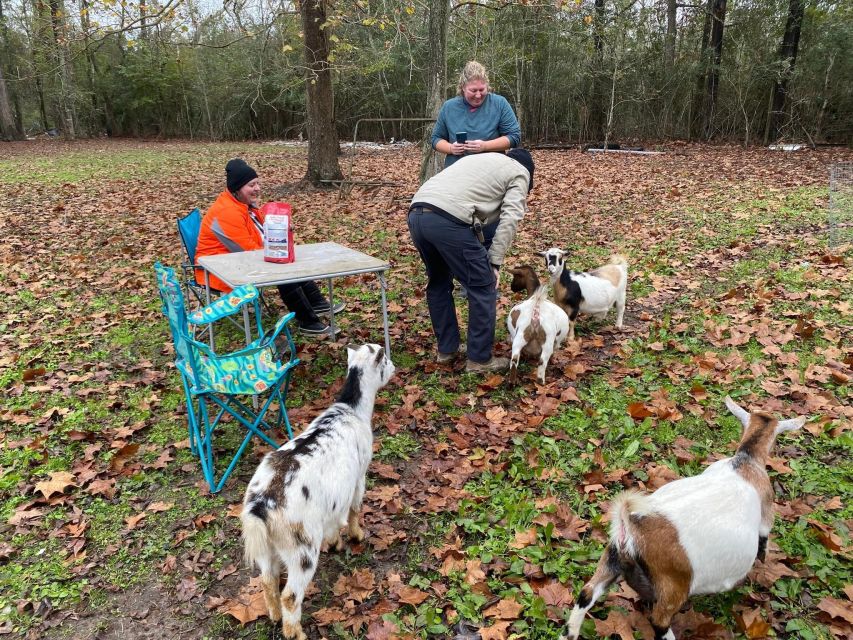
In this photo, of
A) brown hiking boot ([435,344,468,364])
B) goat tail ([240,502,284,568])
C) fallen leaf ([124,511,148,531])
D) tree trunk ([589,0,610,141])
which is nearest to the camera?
goat tail ([240,502,284,568])

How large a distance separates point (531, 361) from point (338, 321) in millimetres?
2194

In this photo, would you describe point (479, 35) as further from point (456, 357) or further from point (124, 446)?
point (124, 446)

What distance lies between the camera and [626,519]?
2176 millimetres

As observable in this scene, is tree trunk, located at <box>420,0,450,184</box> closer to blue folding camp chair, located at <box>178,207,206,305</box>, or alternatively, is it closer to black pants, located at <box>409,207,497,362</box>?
blue folding camp chair, located at <box>178,207,206,305</box>

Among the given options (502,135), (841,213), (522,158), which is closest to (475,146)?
(502,135)

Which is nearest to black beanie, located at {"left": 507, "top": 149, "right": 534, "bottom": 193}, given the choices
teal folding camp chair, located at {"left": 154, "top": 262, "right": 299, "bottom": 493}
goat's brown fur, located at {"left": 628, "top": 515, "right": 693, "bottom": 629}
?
teal folding camp chair, located at {"left": 154, "top": 262, "right": 299, "bottom": 493}

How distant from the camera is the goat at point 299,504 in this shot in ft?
7.57

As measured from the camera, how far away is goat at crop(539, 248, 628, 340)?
16.4ft

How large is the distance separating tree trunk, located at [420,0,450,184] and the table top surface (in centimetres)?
387

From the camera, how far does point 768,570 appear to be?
8.50ft

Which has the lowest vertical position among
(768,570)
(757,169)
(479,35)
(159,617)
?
(159,617)

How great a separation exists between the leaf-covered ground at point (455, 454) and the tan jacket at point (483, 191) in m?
1.33

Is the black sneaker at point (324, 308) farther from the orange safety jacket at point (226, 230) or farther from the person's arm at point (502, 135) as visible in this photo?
the person's arm at point (502, 135)

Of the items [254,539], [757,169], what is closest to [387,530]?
[254,539]
